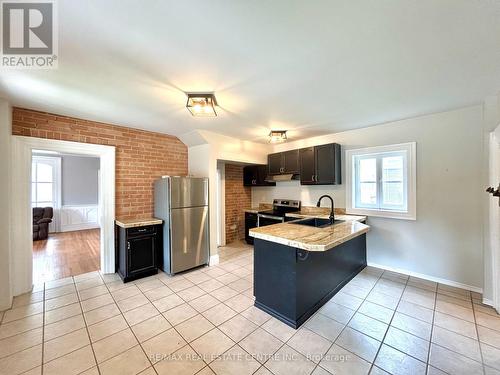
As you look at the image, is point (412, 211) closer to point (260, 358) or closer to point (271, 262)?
point (271, 262)

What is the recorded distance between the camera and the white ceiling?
121 centimetres

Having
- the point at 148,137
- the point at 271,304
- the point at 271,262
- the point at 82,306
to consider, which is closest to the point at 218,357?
the point at 271,304

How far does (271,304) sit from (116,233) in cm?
276

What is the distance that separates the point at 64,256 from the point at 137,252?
7.63 feet

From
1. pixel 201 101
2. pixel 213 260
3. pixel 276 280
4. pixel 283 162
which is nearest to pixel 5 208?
pixel 201 101

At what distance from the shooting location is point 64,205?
→ 6578mm

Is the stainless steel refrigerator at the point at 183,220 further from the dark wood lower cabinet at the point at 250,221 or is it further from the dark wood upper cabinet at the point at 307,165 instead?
the dark wood upper cabinet at the point at 307,165

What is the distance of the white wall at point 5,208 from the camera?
7.69 ft

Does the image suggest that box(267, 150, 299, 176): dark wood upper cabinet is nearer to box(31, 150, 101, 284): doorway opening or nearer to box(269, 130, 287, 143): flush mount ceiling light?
box(269, 130, 287, 143): flush mount ceiling light

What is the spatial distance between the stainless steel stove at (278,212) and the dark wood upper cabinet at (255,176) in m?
0.55

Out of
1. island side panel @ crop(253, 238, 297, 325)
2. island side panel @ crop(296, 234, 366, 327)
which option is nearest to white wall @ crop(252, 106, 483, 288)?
island side panel @ crop(296, 234, 366, 327)

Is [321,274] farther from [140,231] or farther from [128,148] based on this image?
[128,148]

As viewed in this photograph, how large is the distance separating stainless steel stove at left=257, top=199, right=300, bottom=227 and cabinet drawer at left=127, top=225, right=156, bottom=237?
2.27 m

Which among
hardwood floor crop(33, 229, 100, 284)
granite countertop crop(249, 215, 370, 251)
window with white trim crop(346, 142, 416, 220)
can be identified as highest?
window with white trim crop(346, 142, 416, 220)
